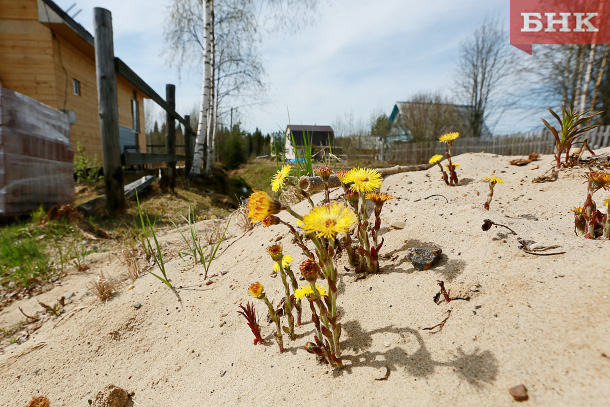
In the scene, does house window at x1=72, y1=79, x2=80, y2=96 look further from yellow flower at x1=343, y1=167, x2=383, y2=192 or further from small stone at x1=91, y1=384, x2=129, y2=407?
yellow flower at x1=343, y1=167, x2=383, y2=192

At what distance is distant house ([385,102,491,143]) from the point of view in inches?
834

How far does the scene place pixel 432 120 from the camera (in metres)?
21.2

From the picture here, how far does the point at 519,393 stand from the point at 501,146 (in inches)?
536

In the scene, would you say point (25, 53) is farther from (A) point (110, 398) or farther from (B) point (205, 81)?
(A) point (110, 398)

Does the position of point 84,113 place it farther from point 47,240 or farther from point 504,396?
point 504,396

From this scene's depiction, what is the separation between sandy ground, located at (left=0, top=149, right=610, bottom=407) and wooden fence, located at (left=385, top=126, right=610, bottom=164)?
7.24 m

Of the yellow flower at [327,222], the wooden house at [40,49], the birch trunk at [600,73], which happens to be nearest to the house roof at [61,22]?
the wooden house at [40,49]

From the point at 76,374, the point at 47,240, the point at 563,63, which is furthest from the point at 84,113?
the point at 563,63

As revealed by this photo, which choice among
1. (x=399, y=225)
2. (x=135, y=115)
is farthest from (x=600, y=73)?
(x=135, y=115)

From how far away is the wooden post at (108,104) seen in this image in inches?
167

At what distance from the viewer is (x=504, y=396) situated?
81cm

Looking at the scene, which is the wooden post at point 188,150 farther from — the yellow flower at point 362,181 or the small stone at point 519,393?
the small stone at point 519,393

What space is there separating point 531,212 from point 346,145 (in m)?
15.8

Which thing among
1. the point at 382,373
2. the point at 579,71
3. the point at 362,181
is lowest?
the point at 382,373
